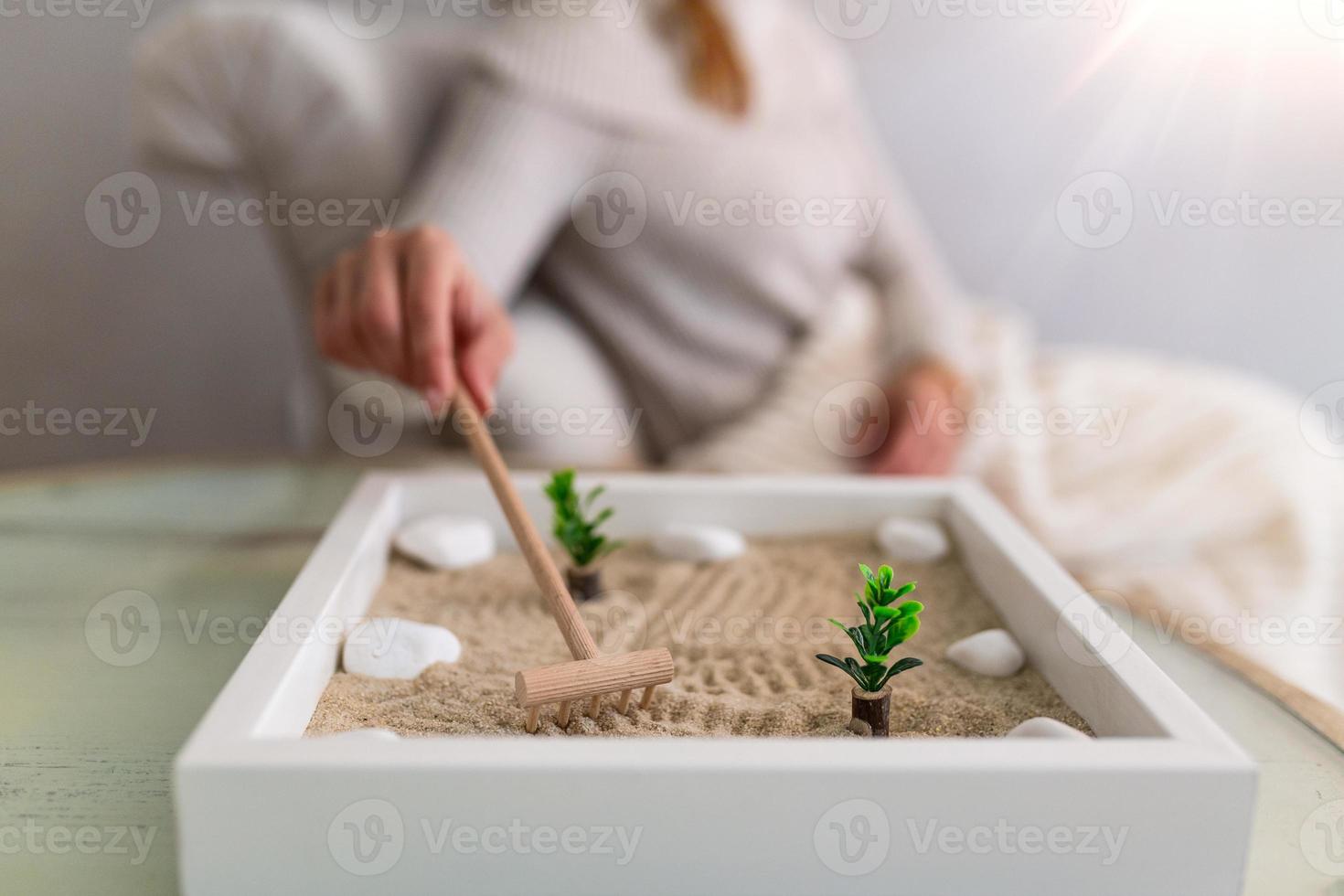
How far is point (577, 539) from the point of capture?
73cm

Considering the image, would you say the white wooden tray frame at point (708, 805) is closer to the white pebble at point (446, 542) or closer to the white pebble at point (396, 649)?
the white pebble at point (396, 649)

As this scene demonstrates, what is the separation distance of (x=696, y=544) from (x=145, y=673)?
0.39 m

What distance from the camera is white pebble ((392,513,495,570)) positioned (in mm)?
743

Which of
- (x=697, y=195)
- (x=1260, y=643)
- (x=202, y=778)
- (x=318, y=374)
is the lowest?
(x=202, y=778)

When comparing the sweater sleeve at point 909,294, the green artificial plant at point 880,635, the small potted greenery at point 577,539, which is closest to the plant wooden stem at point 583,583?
the small potted greenery at point 577,539

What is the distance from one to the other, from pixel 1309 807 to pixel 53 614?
2.79 ft

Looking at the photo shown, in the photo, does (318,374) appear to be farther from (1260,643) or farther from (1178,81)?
(1178,81)

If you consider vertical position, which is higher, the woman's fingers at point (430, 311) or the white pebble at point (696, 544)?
the woman's fingers at point (430, 311)

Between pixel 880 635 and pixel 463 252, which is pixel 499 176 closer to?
pixel 463 252

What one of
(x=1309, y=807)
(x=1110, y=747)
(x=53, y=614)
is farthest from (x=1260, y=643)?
(x=53, y=614)

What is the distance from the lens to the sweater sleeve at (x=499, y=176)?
110 centimetres

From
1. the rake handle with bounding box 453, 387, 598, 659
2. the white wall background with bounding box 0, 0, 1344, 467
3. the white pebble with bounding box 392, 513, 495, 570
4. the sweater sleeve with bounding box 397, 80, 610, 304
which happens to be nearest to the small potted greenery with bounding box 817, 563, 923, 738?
the rake handle with bounding box 453, 387, 598, 659

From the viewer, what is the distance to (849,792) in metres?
0.42

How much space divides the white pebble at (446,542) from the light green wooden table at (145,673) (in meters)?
0.14
